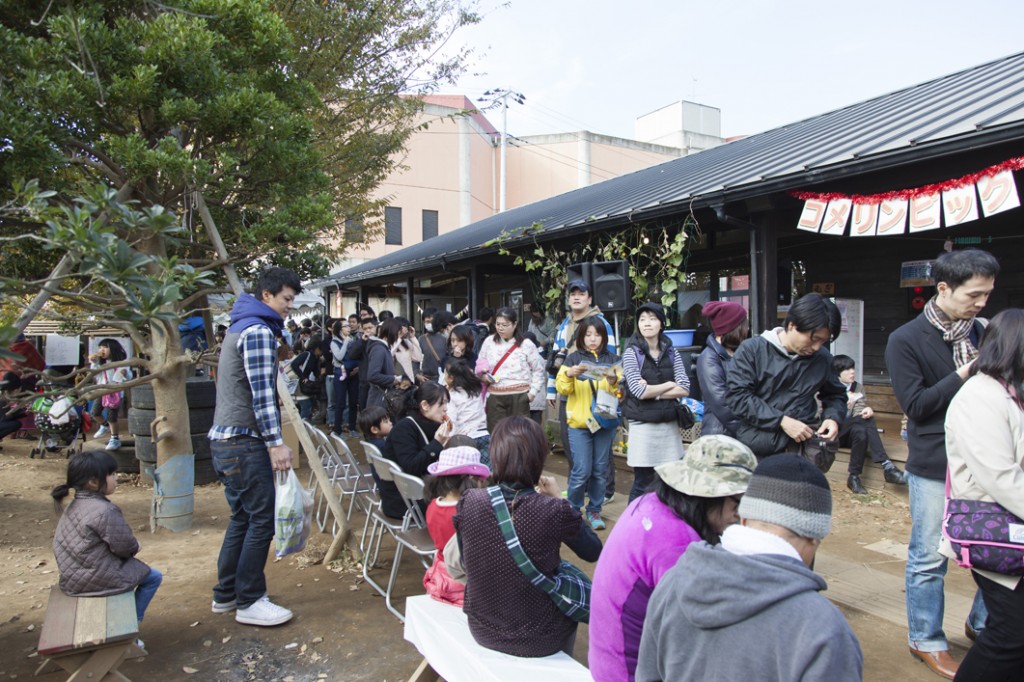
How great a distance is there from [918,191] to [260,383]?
554cm

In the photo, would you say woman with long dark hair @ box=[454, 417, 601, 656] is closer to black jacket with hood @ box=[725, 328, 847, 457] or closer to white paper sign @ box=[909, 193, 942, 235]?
black jacket with hood @ box=[725, 328, 847, 457]

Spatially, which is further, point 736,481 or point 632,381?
point 632,381

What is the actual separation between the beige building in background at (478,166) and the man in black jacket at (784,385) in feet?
82.0

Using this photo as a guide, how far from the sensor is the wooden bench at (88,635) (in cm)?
271

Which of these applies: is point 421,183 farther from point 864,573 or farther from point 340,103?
point 864,573

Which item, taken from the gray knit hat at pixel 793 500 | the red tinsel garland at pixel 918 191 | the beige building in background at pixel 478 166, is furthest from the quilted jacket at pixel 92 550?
the beige building in background at pixel 478 166

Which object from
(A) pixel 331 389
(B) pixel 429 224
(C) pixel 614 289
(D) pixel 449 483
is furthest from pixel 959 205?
(B) pixel 429 224

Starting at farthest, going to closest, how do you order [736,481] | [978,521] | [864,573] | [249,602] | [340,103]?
[340,103]
[864,573]
[249,602]
[978,521]
[736,481]

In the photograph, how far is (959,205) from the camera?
5.32m

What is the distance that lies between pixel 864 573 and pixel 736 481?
3.25m

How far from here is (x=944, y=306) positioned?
2982mm

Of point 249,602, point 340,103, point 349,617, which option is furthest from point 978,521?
point 340,103

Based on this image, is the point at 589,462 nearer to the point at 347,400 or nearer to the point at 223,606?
the point at 223,606

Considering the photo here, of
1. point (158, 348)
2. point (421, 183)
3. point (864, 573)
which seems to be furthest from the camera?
point (421, 183)
